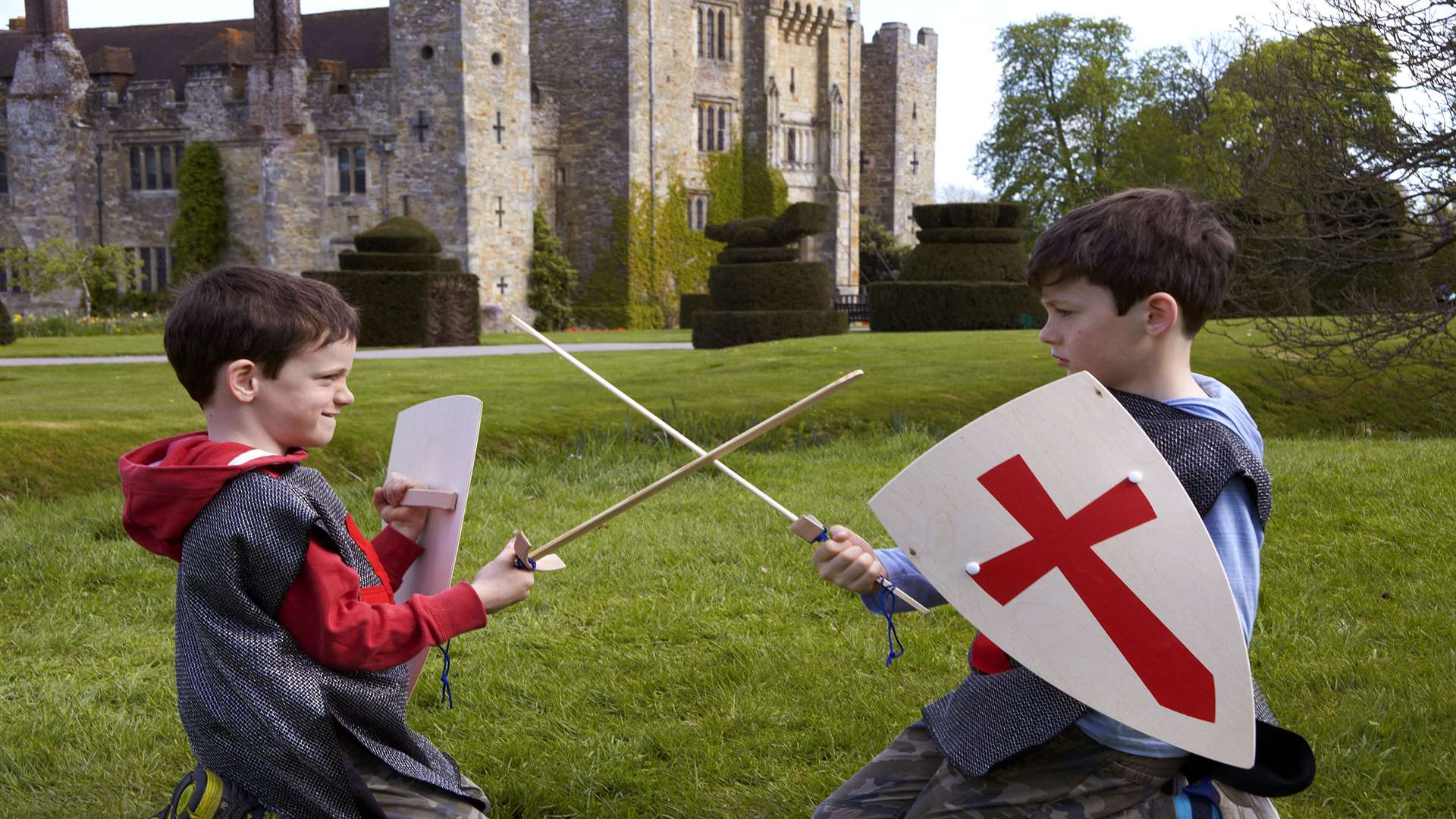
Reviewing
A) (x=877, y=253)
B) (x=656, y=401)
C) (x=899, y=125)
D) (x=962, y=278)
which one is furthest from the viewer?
(x=899, y=125)

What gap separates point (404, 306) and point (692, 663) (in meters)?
17.9

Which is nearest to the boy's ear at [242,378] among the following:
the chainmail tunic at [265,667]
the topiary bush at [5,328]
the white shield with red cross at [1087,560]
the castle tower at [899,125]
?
the chainmail tunic at [265,667]

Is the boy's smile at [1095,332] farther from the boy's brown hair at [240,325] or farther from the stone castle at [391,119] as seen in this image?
the stone castle at [391,119]

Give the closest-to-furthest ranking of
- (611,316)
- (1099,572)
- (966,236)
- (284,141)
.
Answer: (1099,572)
(966,236)
(284,141)
(611,316)

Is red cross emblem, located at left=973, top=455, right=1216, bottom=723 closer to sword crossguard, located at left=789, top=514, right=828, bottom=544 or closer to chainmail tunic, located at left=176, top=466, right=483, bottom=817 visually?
sword crossguard, located at left=789, top=514, right=828, bottom=544

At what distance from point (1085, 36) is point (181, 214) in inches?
1144

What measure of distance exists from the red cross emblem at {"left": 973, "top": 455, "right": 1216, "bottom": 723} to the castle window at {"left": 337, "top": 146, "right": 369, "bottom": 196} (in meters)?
28.2

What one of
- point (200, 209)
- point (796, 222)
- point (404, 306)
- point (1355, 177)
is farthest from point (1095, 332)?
point (200, 209)

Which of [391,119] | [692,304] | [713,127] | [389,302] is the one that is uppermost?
[713,127]

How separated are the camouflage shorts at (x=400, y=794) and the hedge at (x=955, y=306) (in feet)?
56.0

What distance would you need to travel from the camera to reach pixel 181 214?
29.1 m

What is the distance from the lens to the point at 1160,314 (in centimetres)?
193

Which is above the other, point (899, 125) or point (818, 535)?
point (899, 125)

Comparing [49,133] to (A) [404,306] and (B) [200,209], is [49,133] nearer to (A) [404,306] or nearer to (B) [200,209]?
(B) [200,209]
